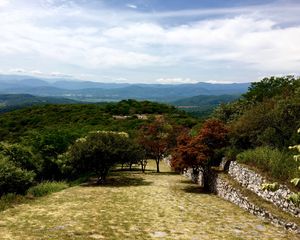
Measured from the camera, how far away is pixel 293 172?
543 inches

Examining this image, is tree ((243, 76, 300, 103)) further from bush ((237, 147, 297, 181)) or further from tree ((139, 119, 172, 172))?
bush ((237, 147, 297, 181))

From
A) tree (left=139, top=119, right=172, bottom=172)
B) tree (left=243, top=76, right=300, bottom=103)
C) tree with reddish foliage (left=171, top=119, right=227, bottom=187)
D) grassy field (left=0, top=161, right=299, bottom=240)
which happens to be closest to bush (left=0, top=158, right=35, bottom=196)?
grassy field (left=0, top=161, right=299, bottom=240)

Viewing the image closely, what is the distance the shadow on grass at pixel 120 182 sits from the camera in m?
22.7

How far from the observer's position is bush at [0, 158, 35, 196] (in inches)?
707

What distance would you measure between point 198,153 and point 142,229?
9.81m

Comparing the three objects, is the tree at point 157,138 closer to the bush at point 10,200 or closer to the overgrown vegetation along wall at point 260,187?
the overgrown vegetation along wall at point 260,187

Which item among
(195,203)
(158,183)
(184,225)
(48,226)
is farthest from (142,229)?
(158,183)

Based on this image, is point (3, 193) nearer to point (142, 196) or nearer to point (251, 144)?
point (142, 196)

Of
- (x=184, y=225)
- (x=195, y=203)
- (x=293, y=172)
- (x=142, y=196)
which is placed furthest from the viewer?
(x=142, y=196)

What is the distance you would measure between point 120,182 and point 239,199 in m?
9.98

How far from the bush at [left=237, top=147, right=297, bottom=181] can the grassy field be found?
7.49 feet

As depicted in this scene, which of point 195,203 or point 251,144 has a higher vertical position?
point 251,144

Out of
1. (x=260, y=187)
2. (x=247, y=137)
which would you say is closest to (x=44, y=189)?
(x=260, y=187)

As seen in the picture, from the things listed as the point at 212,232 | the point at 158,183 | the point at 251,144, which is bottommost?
the point at 158,183
